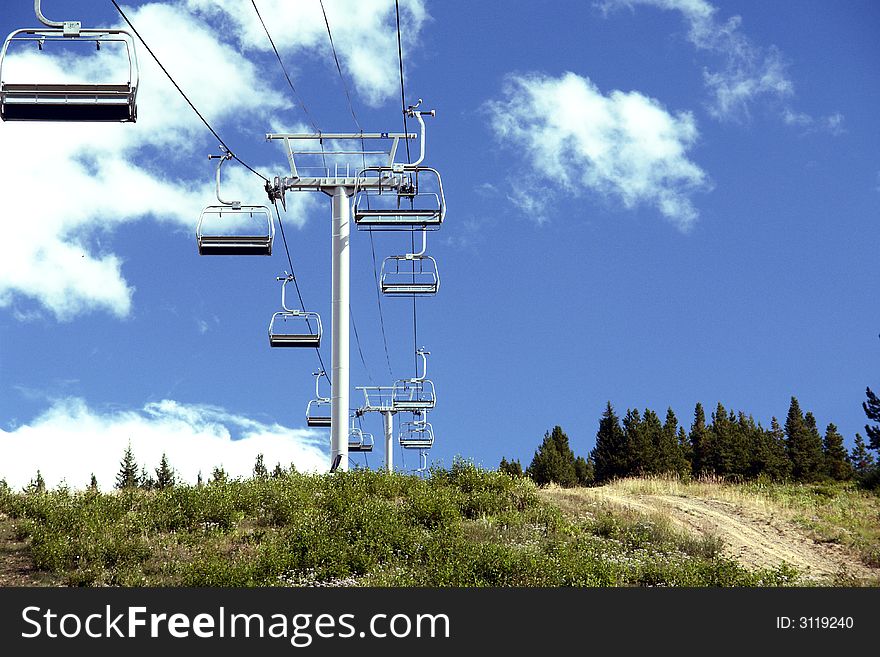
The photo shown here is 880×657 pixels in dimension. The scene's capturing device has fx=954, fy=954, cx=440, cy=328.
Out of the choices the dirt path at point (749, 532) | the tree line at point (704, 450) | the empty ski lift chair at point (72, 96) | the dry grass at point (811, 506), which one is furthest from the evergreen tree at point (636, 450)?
the empty ski lift chair at point (72, 96)

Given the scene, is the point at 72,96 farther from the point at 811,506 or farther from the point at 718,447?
the point at 718,447

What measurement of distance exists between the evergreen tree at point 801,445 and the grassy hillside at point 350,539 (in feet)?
149

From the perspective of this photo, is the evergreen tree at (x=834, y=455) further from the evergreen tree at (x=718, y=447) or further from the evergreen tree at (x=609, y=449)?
the evergreen tree at (x=609, y=449)

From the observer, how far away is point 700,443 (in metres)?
63.8

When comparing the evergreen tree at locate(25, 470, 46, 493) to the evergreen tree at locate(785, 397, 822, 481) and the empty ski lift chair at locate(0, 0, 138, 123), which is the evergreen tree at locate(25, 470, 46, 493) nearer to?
the empty ski lift chair at locate(0, 0, 138, 123)

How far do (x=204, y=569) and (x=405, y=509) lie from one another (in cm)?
400

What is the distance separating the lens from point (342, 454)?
66.4 feet

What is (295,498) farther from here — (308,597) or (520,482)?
(308,597)

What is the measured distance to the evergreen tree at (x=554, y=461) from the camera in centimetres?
6461

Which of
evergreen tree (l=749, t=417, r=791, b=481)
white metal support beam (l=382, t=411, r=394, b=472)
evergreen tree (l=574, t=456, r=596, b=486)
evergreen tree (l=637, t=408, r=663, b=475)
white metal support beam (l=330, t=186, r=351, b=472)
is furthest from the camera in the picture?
evergreen tree (l=574, t=456, r=596, b=486)

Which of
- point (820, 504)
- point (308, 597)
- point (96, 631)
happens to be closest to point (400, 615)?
point (308, 597)

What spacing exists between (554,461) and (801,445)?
16.4 metres

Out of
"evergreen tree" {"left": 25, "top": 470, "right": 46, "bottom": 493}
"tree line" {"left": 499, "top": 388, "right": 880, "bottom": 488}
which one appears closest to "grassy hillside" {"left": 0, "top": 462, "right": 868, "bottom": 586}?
"evergreen tree" {"left": 25, "top": 470, "right": 46, "bottom": 493}

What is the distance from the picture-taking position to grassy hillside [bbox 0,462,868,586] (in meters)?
13.5
